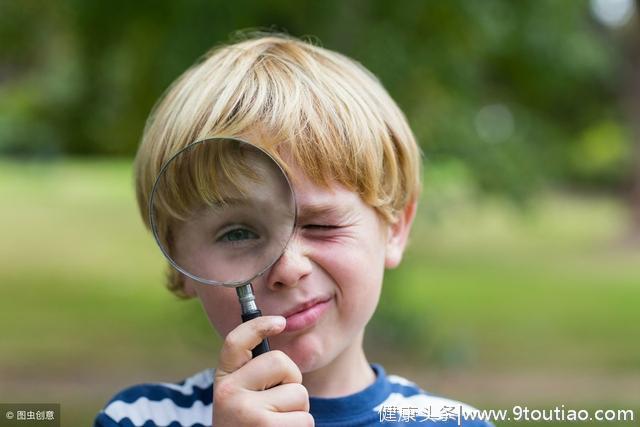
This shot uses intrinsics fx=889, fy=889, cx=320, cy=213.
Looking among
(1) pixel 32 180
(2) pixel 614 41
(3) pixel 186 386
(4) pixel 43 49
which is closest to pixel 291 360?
(3) pixel 186 386

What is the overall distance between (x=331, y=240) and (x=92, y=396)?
6.62m

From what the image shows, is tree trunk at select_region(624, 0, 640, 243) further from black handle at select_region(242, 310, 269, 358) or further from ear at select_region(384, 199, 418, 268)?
black handle at select_region(242, 310, 269, 358)

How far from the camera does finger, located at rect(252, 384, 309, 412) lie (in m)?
1.95

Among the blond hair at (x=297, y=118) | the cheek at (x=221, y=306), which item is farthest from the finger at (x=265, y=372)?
the blond hair at (x=297, y=118)

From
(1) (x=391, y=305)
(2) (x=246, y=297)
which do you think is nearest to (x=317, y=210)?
(2) (x=246, y=297)

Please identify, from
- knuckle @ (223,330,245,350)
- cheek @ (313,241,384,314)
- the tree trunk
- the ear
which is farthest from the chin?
the tree trunk

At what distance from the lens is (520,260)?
2089 centimetres

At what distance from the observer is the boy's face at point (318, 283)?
7.00 feet

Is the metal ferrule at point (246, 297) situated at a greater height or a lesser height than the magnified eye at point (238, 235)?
lesser

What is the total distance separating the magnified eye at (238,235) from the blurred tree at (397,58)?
15.2ft

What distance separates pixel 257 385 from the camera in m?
1.96

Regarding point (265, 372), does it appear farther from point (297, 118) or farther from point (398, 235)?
point (398, 235)

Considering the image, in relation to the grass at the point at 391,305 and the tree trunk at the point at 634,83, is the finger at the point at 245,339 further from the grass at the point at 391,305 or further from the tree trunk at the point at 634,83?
the tree trunk at the point at 634,83

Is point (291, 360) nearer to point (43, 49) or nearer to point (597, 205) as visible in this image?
point (43, 49)
